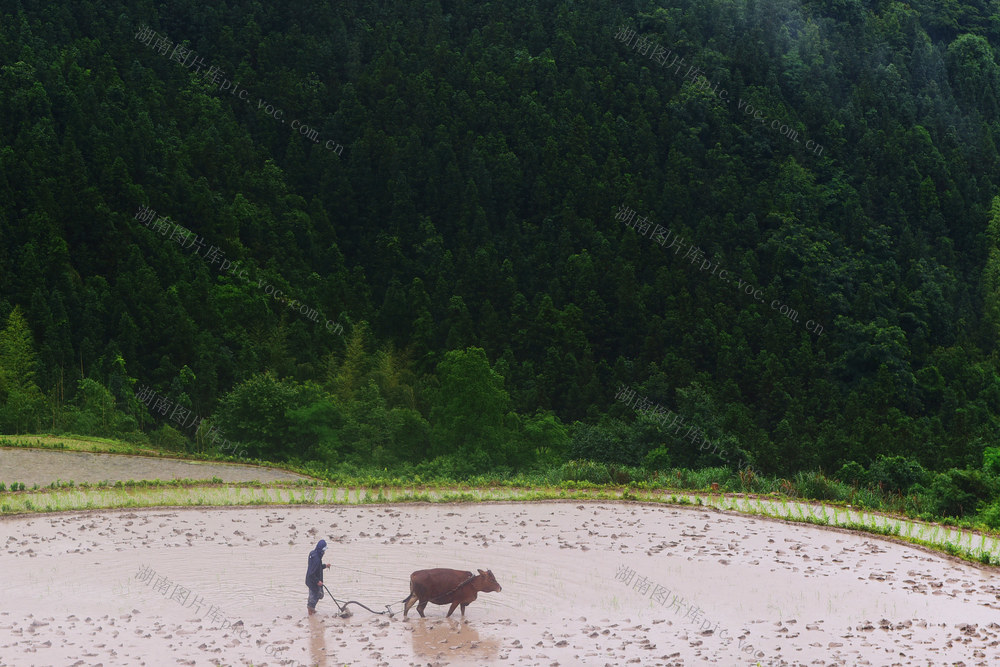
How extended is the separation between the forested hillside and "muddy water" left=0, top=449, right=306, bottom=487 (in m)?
3.79

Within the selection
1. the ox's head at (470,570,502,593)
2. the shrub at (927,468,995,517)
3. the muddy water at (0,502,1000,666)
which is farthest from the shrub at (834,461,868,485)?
the ox's head at (470,570,502,593)

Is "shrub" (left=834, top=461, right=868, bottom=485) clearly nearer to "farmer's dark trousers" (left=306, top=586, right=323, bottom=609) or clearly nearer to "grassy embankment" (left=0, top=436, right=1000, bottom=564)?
"grassy embankment" (left=0, top=436, right=1000, bottom=564)

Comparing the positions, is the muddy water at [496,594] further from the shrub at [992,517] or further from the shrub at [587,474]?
the shrub at [587,474]

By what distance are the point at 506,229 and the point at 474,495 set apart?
37.1m

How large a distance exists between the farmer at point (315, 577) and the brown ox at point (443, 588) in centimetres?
135

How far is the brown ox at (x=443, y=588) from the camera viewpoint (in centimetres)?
1644

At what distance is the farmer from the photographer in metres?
16.7

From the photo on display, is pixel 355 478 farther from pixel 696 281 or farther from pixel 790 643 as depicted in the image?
pixel 696 281

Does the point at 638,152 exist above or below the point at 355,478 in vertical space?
above

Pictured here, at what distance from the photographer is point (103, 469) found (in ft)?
102

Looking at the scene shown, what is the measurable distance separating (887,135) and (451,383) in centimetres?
4010

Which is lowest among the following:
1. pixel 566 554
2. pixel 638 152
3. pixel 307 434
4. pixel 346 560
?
pixel 307 434

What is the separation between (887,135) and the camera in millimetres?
65312

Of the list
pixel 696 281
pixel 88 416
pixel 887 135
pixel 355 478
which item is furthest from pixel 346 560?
pixel 887 135
